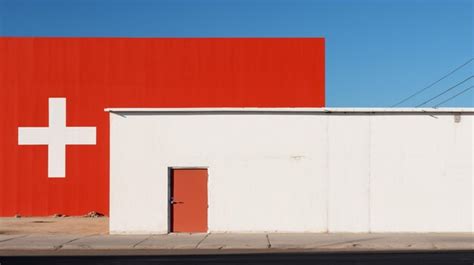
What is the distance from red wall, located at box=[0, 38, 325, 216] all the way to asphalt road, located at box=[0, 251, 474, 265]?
530 inches

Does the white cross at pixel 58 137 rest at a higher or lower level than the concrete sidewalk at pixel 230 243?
higher

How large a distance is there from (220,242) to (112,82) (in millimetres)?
12660

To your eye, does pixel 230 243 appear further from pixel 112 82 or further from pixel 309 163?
pixel 112 82

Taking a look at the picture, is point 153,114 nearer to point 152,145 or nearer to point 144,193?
point 152,145

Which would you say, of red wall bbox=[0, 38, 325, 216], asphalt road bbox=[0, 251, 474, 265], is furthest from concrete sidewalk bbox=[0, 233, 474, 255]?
red wall bbox=[0, 38, 325, 216]

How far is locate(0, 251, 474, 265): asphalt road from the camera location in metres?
14.9

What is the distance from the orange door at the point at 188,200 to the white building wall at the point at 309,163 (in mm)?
276

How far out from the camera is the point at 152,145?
22.3 m

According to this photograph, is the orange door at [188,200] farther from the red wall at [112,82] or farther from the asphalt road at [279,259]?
the red wall at [112,82]

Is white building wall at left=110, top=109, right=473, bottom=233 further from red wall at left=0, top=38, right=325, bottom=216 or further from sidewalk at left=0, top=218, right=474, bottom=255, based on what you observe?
red wall at left=0, top=38, right=325, bottom=216

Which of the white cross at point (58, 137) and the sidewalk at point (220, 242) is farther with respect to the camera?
the white cross at point (58, 137)

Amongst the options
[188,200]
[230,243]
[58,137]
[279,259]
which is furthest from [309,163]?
[58,137]

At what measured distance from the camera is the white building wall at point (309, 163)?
73.0 feet

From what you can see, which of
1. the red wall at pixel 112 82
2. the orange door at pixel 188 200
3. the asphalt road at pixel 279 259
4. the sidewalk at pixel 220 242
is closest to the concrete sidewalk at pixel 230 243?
the sidewalk at pixel 220 242
